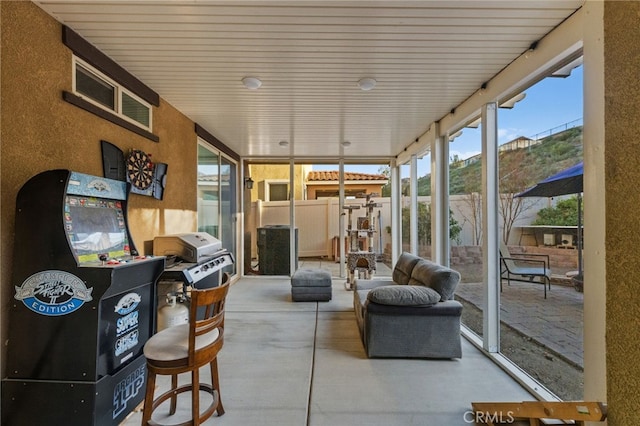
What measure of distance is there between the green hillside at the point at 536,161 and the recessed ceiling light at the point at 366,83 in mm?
1461

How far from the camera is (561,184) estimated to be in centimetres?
218

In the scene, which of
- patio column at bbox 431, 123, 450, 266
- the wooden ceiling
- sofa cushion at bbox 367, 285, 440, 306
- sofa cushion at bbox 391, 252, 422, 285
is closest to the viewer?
the wooden ceiling

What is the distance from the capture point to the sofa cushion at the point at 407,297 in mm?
2570

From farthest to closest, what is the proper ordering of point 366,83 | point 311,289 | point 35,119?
point 311,289 < point 366,83 < point 35,119

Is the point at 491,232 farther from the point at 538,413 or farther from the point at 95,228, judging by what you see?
the point at 95,228

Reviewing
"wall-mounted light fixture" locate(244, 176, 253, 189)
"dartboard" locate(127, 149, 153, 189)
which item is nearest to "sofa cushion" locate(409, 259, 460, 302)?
"dartboard" locate(127, 149, 153, 189)

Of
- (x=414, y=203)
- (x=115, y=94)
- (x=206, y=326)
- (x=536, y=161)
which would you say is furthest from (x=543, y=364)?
(x=115, y=94)

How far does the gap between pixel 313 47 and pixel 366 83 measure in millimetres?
775

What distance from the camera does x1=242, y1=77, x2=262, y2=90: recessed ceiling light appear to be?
273cm

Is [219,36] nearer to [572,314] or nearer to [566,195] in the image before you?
[566,195]

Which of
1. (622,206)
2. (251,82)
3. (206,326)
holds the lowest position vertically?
(206,326)

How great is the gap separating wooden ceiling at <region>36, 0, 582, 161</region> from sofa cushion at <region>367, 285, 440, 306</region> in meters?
2.05

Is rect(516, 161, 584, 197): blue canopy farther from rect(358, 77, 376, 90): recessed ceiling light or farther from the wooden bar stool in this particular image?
the wooden bar stool

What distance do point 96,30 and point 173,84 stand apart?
0.87m
